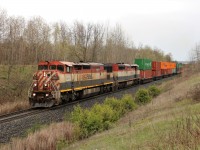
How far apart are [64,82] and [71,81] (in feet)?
5.05

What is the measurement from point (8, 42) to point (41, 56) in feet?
36.6

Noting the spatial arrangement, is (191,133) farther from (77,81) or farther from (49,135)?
(77,81)

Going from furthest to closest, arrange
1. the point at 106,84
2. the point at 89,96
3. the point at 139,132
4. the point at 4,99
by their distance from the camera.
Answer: the point at 106,84 < the point at 89,96 < the point at 4,99 < the point at 139,132

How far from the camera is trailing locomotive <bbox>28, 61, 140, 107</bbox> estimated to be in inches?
869

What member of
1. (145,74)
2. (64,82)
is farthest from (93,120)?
(145,74)

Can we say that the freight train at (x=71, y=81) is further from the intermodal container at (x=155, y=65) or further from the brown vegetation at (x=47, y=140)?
the intermodal container at (x=155, y=65)

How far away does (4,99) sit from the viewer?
26.8m

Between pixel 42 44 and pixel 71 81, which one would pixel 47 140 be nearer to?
pixel 71 81

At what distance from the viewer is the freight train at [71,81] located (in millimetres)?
22094

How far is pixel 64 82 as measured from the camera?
23.2 meters

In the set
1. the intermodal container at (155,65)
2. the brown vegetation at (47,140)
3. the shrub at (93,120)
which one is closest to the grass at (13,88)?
the shrub at (93,120)

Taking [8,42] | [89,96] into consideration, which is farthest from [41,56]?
[89,96]

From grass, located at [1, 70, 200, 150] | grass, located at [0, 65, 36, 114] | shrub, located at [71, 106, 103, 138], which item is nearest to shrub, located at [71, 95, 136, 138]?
shrub, located at [71, 106, 103, 138]

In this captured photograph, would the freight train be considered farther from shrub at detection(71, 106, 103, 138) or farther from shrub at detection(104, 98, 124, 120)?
shrub at detection(71, 106, 103, 138)
